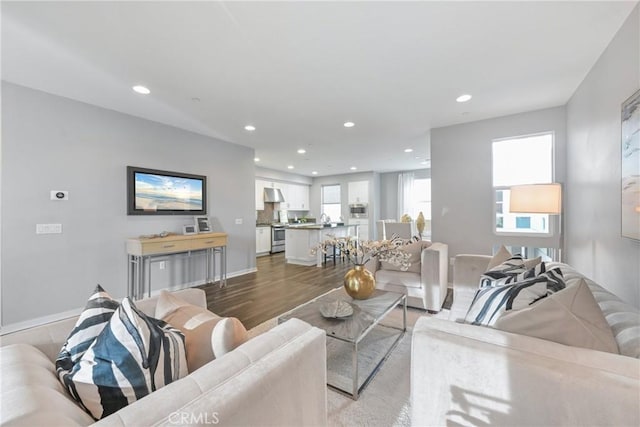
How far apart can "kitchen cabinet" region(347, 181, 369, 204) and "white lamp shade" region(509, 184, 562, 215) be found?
609cm

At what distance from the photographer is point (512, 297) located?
1.24 meters

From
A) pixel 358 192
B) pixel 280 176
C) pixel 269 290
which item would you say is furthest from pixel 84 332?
pixel 358 192

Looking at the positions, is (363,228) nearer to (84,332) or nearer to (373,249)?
(373,249)

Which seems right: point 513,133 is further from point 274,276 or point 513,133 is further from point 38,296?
point 38,296

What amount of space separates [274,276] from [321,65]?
12.2ft

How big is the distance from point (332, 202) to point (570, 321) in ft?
27.8

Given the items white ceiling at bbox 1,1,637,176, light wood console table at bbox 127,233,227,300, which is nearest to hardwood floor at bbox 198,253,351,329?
light wood console table at bbox 127,233,227,300

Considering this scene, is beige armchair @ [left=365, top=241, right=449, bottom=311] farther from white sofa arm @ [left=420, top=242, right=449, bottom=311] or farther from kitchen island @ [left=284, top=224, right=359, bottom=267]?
kitchen island @ [left=284, top=224, right=359, bottom=267]

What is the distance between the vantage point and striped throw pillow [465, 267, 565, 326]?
1200 mm

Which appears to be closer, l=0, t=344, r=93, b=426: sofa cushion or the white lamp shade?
l=0, t=344, r=93, b=426: sofa cushion

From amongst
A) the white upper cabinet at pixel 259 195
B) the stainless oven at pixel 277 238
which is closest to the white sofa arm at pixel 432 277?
the stainless oven at pixel 277 238

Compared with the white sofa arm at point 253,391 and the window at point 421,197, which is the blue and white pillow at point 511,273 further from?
the window at point 421,197

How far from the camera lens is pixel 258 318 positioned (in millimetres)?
2980

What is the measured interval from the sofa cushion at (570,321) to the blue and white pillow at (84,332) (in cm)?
161
